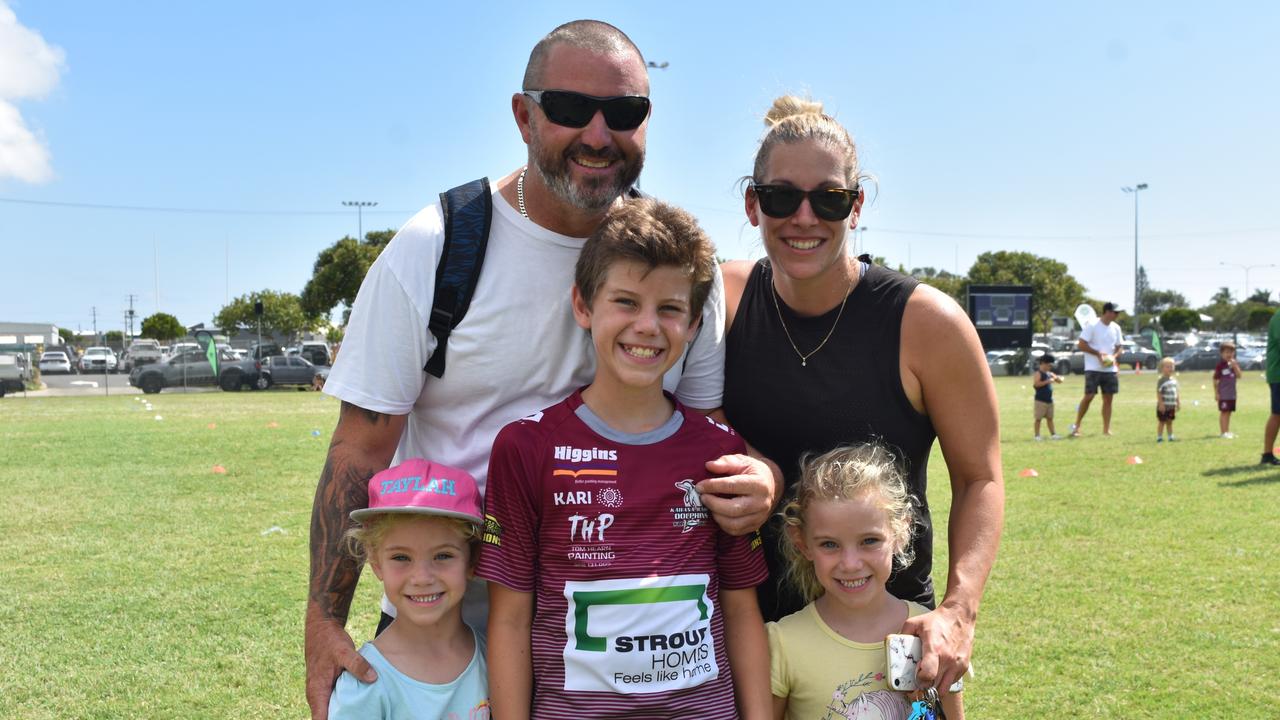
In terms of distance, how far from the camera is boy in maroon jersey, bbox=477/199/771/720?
2184mm

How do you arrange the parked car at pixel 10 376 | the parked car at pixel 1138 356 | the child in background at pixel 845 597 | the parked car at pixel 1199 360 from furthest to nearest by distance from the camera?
the parked car at pixel 1138 356 < the parked car at pixel 1199 360 < the parked car at pixel 10 376 < the child in background at pixel 845 597

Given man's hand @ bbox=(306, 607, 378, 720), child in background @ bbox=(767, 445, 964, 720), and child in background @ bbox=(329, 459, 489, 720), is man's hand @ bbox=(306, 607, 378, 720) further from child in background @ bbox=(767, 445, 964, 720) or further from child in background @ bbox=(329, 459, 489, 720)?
child in background @ bbox=(767, 445, 964, 720)

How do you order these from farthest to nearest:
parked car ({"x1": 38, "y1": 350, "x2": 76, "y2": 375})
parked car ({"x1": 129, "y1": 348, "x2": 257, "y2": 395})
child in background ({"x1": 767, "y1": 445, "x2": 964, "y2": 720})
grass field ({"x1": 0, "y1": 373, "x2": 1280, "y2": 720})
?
1. parked car ({"x1": 38, "y1": 350, "x2": 76, "y2": 375})
2. parked car ({"x1": 129, "y1": 348, "x2": 257, "y2": 395})
3. grass field ({"x1": 0, "y1": 373, "x2": 1280, "y2": 720})
4. child in background ({"x1": 767, "y1": 445, "x2": 964, "y2": 720})

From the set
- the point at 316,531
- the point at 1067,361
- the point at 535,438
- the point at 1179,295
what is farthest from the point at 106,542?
the point at 1179,295

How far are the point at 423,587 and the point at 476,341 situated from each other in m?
0.66

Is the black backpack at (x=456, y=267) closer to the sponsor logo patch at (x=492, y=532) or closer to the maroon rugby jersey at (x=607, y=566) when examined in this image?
the maroon rugby jersey at (x=607, y=566)

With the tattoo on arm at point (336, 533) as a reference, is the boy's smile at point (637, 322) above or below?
above

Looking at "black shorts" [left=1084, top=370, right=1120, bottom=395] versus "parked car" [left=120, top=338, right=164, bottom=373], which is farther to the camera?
"parked car" [left=120, top=338, right=164, bottom=373]

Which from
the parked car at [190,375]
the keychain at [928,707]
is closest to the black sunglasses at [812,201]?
the keychain at [928,707]

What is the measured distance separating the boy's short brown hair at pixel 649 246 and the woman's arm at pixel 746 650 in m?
0.76

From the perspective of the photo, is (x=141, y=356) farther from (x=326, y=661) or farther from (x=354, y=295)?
(x=326, y=661)

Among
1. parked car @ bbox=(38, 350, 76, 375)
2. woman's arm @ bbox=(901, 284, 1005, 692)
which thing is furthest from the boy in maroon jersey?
parked car @ bbox=(38, 350, 76, 375)

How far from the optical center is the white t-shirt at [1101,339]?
14.7 metres

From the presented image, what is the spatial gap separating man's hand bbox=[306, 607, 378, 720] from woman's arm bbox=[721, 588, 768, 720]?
92cm
